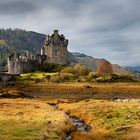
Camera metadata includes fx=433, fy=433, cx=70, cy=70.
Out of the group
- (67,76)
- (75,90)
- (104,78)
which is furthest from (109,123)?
(67,76)

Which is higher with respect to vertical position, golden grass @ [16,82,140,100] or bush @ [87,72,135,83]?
bush @ [87,72,135,83]

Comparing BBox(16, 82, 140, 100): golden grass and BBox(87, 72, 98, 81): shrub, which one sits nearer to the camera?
BBox(16, 82, 140, 100): golden grass

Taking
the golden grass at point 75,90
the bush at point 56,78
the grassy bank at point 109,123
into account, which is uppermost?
the bush at point 56,78

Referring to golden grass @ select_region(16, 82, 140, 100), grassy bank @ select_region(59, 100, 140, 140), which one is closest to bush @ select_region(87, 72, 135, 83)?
golden grass @ select_region(16, 82, 140, 100)

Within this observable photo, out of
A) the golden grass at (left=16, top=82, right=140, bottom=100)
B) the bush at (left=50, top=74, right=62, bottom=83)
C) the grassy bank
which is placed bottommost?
the grassy bank

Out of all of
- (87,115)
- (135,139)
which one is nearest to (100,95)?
(87,115)

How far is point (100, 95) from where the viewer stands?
454ft

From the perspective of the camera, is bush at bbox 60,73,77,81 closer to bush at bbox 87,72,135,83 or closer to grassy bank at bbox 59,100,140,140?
bush at bbox 87,72,135,83

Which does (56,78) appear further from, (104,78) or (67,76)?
(104,78)

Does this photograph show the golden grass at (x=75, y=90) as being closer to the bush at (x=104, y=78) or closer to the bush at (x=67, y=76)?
the bush at (x=67, y=76)

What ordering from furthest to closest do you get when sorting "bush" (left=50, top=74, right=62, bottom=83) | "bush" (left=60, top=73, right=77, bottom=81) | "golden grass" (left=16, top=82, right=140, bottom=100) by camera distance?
"bush" (left=60, top=73, right=77, bottom=81) → "bush" (left=50, top=74, right=62, bottom=83) → "golden grass" (left=16, top=82, right=140, bottom=100)

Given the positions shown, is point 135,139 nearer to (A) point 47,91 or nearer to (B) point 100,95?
(B) point 100,95

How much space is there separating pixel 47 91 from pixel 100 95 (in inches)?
857

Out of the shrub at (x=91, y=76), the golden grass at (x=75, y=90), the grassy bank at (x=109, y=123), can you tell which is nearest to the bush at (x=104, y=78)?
the shrub at (x=91, y=76)
